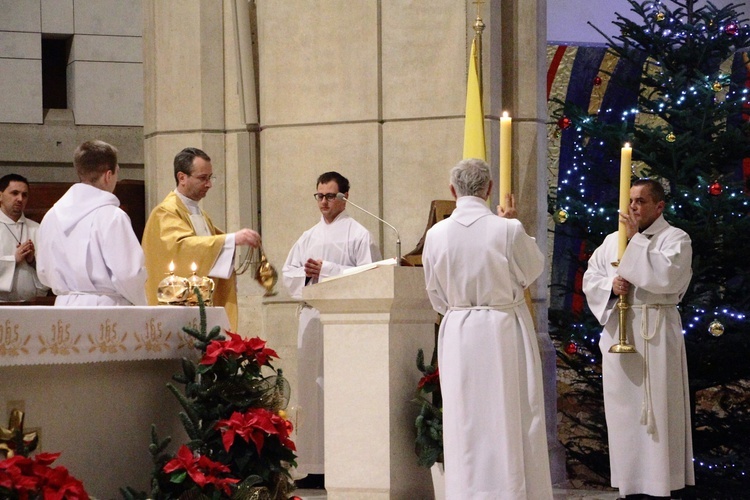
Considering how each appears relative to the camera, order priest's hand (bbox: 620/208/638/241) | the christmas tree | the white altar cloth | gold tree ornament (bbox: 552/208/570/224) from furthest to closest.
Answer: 1. gold tree ornament (bbox: 552/208/570/224)
2. the christmas tree
3. priest's hand (bbox: 620/208/638/241)
4. the white altar cloth

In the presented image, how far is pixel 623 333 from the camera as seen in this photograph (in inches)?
258

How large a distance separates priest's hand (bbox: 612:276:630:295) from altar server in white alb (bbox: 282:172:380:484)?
1622mm

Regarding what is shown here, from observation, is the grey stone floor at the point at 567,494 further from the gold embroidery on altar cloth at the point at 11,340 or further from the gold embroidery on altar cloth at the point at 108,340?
the gold embroidery on altar cloth at the point at 11,340

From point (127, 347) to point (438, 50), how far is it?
419 cm

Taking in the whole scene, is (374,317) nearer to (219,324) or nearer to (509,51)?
(219,324)

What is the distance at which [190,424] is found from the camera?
457cm

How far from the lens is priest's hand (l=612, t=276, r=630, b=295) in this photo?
21.8 feet

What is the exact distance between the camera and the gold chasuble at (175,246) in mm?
6562

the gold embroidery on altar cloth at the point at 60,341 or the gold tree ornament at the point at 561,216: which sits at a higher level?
the gold tree ornament at the point at 561,216

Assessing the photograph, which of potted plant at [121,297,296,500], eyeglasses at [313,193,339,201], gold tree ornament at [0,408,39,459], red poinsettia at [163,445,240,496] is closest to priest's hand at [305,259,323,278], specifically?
eyeglasses at [313,193,339,201]

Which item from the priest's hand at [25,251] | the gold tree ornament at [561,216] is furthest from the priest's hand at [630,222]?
the priest's hand at [25,251]

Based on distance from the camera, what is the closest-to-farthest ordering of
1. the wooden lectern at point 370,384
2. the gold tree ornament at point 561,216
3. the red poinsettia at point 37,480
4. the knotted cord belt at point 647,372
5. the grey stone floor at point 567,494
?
the red poinsettia at point 37,480 < the wooden lectern at point 370,384 < the knotted cord belt at point 647,372 < the grey stone floor at point 567,494 < the gold tree ornament at point 561,216

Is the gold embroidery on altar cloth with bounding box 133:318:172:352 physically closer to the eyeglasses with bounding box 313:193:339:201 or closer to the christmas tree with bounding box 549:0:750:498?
the eyeglasses with bounding box 313:193:339:201

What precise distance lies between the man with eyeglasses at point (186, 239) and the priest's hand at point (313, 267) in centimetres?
73
